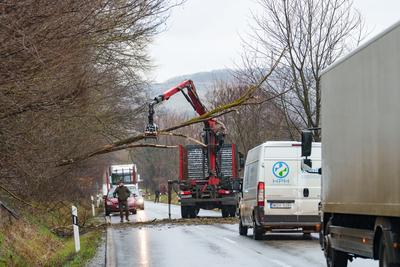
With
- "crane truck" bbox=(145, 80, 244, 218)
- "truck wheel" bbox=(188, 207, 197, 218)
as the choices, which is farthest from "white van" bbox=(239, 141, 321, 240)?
"truck wheel" bbox=(188, 207, 197, 218)

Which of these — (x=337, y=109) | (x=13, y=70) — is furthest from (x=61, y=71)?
(x=337, y=109)

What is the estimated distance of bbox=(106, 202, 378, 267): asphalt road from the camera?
15234 mm

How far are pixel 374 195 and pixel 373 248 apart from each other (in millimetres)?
727

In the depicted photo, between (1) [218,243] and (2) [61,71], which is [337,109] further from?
(1) [218,243]

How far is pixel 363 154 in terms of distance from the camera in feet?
33.7

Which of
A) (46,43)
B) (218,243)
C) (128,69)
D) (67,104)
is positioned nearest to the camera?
(46,43)

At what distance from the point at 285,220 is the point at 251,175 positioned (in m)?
1.93

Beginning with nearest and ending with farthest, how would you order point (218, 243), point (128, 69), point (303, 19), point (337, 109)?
1. point (337, 109)
2. point (218, 243)
3. point (128, 69)
4. point (303, 19)

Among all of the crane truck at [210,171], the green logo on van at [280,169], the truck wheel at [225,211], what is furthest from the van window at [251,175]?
the truck wheel at [225,211]

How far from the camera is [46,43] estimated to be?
Result: 10.5m

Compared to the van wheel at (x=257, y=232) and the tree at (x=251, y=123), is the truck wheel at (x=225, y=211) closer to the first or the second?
the tree at (x=251, y=123)

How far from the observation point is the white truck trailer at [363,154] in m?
8.96

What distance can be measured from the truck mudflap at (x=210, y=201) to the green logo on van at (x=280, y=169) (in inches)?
493

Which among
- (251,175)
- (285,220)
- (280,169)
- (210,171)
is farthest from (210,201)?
(280,169)
